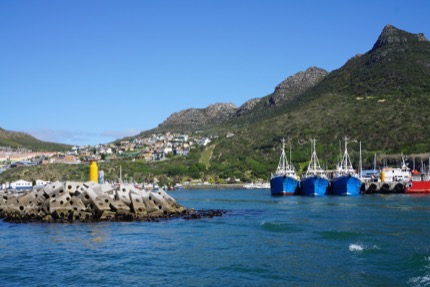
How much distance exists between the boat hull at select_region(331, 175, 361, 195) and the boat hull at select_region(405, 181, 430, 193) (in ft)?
28.9

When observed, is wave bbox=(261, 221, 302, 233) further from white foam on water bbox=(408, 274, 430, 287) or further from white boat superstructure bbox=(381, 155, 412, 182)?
white boat superstructure bbox=(381, 155, 412, 182)

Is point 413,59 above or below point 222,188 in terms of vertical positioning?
above

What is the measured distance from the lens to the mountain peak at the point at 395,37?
187 meters

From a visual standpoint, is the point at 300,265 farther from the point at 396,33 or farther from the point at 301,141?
the point at 396,33

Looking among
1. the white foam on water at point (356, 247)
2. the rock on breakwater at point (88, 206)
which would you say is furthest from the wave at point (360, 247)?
the rock on breakwater at point (88, 206)

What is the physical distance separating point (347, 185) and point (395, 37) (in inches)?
4806

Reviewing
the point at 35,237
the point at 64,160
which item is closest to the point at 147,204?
the point at 35,237

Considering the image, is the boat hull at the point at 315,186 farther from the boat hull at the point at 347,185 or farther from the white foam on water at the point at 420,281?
the white foam on water at the point at 420,281

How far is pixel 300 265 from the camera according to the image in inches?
854

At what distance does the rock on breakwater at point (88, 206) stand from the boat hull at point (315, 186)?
43831 mm

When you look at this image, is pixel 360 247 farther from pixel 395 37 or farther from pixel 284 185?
pixel 395 37

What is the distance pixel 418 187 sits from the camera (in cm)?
8644

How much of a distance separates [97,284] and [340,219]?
26.3 metres

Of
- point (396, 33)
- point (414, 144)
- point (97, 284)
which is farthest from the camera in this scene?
point (396, 33)
